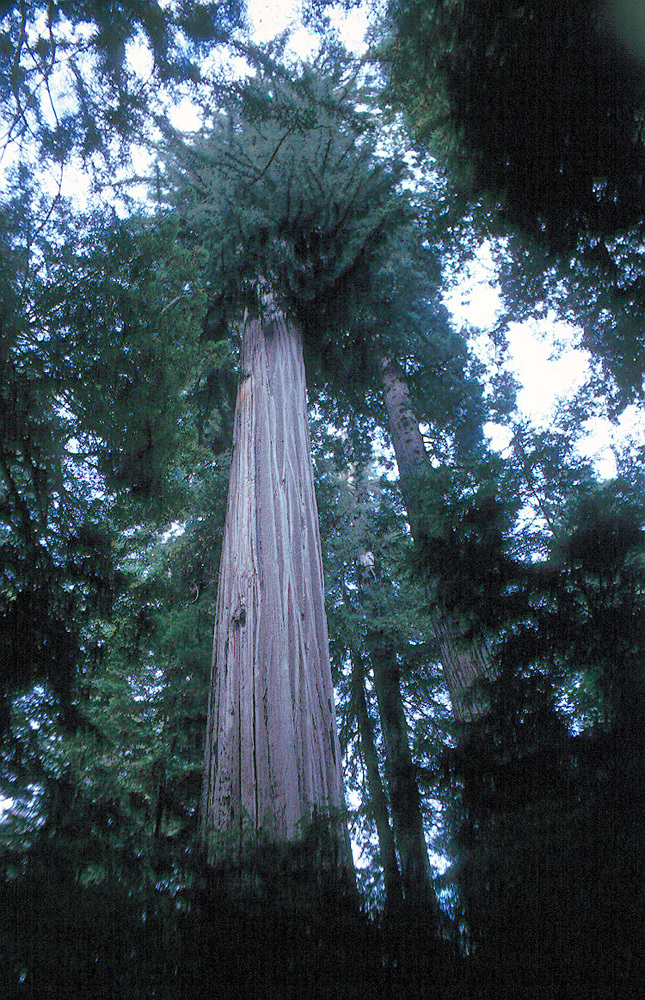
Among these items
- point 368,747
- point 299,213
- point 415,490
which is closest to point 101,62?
point 299,213

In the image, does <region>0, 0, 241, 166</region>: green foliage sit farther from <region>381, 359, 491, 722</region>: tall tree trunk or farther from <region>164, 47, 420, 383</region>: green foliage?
<region>381, 359, 491, 722</region>: tall tree trunk

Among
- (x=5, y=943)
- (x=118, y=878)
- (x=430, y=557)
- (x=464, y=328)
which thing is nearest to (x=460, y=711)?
(x=430, y=557)

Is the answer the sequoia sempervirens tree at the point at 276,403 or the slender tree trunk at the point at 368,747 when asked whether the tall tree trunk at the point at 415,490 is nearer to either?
the sequoia sempervirens tree at the point at 276,403

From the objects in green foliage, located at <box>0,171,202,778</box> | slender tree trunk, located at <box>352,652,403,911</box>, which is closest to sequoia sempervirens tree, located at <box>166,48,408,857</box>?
green foliage, located at <box>0,171,202,778</box>

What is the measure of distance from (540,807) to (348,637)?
20.0 feet

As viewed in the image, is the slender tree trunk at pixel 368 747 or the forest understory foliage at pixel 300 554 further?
the slender tree trunk at pixel 368 747

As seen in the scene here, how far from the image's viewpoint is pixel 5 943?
46.6 inches

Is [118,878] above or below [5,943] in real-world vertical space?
above

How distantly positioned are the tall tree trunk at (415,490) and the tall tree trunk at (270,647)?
94 centimetres

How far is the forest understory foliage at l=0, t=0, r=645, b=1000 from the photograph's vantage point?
1319 millimetres

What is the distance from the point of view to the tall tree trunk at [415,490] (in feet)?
14.7

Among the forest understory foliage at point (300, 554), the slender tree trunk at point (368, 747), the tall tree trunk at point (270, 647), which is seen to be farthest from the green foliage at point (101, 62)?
the slender tree trunk at point (368, 747)

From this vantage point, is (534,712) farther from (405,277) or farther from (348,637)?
(348,637)

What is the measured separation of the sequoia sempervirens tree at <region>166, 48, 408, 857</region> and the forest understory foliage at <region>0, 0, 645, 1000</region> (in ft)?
0.08
